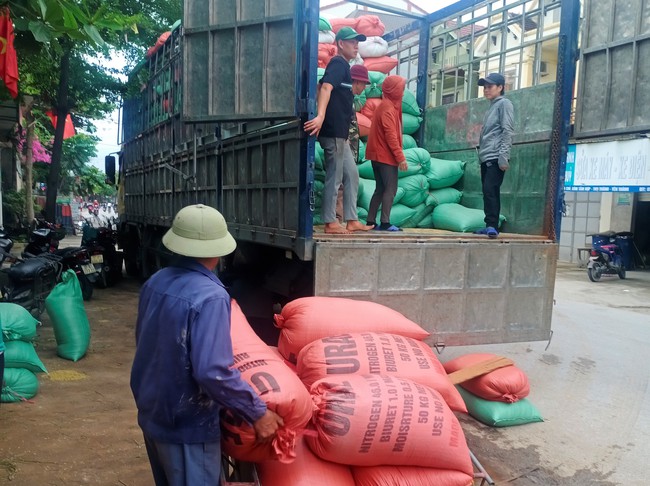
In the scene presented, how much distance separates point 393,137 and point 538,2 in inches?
62.8

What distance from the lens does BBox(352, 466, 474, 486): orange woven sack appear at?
2113 millimetres

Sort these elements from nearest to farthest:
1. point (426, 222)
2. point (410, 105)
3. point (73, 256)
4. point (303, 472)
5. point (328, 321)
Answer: point (303, 472), point (328, 321), point (426, 222), point (410, 105), point (73, 256)

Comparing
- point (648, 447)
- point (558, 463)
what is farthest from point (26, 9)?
point (648, 447)

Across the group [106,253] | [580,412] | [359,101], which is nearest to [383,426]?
[580,412]

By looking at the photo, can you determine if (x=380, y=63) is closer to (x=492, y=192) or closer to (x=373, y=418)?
(x=492, y=192)

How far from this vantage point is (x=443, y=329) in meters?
3.40

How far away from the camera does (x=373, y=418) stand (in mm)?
2033

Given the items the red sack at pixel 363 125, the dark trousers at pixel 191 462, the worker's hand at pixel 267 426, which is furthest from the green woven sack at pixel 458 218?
the dark trousers at pixel 191 462

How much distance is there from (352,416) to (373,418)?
87 mm

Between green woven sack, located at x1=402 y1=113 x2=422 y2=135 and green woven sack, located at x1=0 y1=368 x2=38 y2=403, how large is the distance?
3.90 metres

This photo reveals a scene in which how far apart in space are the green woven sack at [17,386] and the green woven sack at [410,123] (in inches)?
154

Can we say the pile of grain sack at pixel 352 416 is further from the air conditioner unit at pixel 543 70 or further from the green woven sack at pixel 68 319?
the air conditioner unit at pixel 543 70

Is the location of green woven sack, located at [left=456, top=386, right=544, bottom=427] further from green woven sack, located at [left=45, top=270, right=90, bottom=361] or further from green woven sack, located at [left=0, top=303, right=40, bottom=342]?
green woven sack, located at [left=45, top=270, right=90, bottom=361]

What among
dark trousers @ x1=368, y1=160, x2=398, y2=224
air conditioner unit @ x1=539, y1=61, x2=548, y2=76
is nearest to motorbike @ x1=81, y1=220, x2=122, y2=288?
dark trousers @ x1=368, y1=160, x2=398, y2=224
